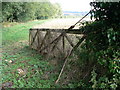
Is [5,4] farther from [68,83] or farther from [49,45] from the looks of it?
[68,83]

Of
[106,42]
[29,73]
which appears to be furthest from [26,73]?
[106,42]

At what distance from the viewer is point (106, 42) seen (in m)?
2.80

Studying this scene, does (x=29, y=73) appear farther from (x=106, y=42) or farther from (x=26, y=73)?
(x=106, y=42)

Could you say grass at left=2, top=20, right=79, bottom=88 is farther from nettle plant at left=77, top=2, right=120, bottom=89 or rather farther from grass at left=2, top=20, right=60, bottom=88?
nettle plant at left=77, top=2, right=120, bottom=89

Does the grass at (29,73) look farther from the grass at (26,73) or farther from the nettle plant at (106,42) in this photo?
the nettle plant at (106,42)

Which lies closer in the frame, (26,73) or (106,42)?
(106,42)

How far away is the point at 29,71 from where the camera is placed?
4.96 m

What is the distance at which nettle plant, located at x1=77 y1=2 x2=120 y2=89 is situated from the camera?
2.65 meters

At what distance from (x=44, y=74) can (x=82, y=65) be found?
1.49 metres

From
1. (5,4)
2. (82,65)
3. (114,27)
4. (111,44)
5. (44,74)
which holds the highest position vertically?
(5,4)

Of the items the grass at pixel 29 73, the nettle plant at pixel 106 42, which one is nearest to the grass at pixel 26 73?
the grass at pixel 29 73

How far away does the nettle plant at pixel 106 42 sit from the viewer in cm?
265

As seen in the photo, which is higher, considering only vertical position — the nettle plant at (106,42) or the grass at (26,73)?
the nettle plant at (106,42)

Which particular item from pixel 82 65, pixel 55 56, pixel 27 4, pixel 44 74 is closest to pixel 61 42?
pixel 55 56
